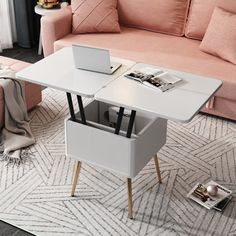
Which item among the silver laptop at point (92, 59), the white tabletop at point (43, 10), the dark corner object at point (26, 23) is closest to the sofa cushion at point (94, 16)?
the white tabletop at point (43, 10)

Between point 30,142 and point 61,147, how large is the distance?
0.66 feet

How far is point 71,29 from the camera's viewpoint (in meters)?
3.68

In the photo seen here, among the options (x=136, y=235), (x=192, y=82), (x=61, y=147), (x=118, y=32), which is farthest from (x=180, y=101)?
(x=118, y=32)

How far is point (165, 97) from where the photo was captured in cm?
205

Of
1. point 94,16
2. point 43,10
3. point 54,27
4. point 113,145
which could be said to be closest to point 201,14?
point 94,16

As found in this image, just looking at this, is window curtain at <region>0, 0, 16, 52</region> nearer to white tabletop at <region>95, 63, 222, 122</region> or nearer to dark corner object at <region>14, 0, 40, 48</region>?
dark corner object at <region>14, 0, 40, 48</region>

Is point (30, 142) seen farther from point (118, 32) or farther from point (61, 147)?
point (118, 32)

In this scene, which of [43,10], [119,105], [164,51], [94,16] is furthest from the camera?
[43,10]

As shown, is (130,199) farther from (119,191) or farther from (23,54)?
(23,54)

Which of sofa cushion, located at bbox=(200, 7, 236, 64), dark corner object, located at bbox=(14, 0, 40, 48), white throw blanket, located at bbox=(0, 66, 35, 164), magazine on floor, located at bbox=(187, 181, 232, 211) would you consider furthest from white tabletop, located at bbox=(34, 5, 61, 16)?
magazine on floor, located at bbox=(187, 181, 232, 211)

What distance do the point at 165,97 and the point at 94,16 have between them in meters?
1.72

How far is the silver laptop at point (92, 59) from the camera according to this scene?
7.26ft

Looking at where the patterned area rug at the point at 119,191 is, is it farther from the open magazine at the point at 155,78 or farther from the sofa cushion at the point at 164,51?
the open magazine at the point at 155,78

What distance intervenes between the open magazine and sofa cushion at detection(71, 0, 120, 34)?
4.53 ft
